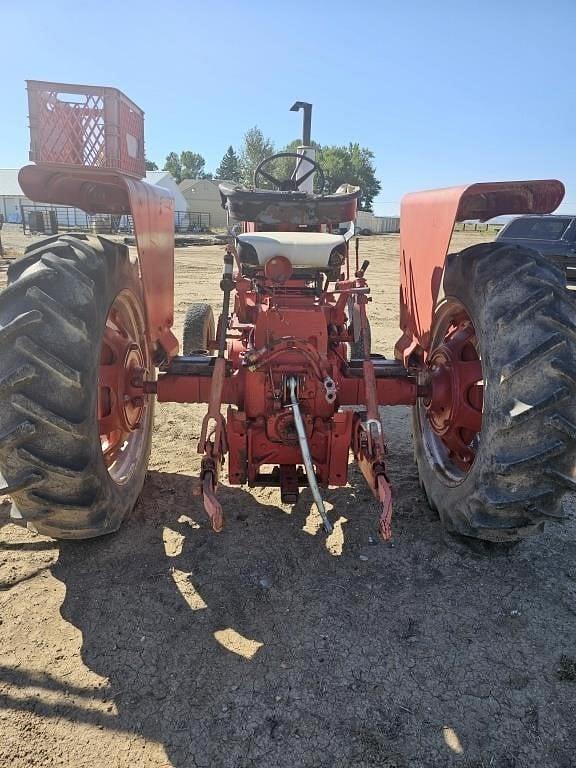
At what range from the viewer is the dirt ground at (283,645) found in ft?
6.51

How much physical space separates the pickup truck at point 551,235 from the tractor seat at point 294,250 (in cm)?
1079

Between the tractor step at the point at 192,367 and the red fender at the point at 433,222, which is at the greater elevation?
the red fender at the point at 433,222

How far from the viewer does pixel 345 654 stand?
94.0 inches

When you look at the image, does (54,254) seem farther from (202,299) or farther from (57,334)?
(202,299)

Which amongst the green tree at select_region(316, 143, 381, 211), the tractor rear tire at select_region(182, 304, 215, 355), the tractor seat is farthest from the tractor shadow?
the green tree at select_region(316, 143, 381, 211)

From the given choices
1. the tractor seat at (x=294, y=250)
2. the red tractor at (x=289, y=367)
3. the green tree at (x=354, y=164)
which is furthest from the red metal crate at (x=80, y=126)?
the green tree at (x=354, y=164)

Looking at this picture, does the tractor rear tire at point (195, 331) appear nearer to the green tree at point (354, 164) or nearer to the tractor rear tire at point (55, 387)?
the tractor rear tire at point (55, 387)

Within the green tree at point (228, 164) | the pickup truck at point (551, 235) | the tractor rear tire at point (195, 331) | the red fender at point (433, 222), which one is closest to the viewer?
the red fender at point (433, 222)

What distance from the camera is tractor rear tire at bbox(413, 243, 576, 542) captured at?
7.73 ft

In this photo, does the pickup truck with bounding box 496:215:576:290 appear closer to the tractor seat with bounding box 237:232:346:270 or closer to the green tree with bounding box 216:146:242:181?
the tractor seat with bounding box 237:232:346:270

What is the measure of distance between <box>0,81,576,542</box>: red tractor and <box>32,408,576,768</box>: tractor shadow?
317 mm

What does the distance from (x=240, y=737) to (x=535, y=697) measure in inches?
44.2

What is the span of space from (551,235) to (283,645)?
12.9 metres

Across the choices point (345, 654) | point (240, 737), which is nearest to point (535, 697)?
point (345, 654)
